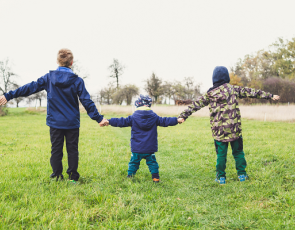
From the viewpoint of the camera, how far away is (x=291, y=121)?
1526cm

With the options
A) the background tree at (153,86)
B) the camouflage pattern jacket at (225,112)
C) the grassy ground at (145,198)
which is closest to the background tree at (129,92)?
the background tree at (153,86)

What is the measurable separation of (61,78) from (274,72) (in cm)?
4972

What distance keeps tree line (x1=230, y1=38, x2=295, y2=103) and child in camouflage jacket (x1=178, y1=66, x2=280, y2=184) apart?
39.4 meters

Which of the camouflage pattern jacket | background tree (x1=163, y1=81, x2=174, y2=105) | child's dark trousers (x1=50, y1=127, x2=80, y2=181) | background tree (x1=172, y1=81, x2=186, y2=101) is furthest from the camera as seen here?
background tree (x1=172, y1=81, x2=186, y2=101)

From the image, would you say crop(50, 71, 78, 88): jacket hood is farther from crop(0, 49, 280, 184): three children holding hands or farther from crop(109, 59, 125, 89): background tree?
crop(109, 59, 125, 89): background tree

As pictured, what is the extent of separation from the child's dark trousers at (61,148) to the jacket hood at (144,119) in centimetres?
104

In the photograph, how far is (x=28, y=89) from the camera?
3406mm

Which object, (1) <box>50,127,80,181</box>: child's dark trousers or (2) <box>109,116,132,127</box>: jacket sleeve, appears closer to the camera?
(1) <box>50,127,80,181</box>: child's dark trousers

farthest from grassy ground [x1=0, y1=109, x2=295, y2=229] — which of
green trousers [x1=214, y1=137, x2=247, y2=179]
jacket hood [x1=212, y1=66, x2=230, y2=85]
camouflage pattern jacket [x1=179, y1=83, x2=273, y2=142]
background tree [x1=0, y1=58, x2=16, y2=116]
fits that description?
background tree [x1=0, y1=58, x2=16, y2=116]

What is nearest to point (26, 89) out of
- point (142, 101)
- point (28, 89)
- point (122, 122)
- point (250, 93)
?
point (28, 89)

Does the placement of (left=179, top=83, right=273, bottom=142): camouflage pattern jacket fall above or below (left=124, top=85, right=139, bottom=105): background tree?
below

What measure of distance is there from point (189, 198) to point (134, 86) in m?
45.3

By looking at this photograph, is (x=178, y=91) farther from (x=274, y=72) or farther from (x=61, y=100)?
(x=61, y=100)

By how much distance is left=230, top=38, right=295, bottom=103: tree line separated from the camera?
3747cm
